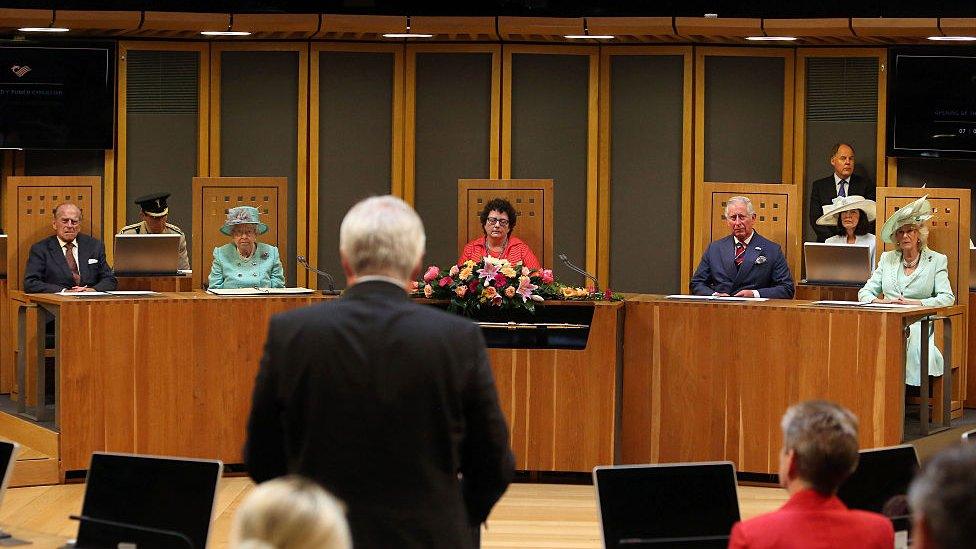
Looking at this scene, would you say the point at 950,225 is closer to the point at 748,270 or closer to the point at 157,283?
the point at 748,270

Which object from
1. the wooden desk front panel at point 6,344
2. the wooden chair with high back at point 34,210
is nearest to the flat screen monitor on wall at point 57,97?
the wooden desk front panel at point 6,344

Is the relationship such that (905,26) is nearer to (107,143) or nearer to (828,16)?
(828,16)

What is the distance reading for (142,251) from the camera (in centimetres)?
741

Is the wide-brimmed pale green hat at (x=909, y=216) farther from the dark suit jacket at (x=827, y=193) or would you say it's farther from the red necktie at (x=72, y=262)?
the red necktie at (x=72, y=262)

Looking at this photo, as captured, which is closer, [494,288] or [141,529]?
[141,529]

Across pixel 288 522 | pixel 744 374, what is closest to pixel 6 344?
pixel 744 374

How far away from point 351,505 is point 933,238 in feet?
19.0

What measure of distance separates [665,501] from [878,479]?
25.1 inches

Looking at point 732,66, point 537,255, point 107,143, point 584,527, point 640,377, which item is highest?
point 732,66

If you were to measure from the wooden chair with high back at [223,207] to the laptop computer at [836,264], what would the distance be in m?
2.95

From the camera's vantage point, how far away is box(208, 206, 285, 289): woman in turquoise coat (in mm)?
7188

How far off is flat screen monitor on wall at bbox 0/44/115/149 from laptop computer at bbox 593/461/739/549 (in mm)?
6937

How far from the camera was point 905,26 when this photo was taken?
28.2 feet

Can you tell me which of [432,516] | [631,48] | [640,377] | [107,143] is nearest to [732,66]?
[631,48]
